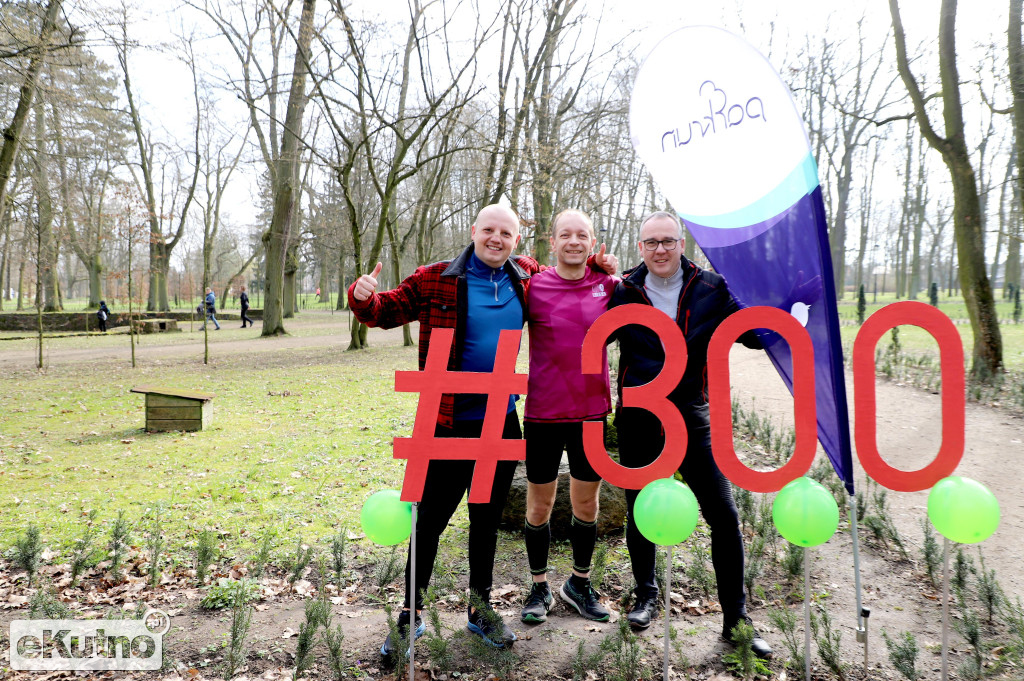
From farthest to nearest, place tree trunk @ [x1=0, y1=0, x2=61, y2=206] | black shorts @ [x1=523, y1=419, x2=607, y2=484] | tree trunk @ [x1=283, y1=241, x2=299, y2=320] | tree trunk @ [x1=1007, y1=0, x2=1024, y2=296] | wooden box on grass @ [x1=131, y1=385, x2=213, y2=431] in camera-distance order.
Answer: tree trunk @ [x1=283, y1=241, x2=299, y2=320] → tree trunk @ [x1=0, y1=0, x2=61, y2=206] → tree trunk @ [x1=1007, y1=0, x2=1024, y2=296] → wooden box on grass @ [x1=131, y1=385, x2=213, y2=431] → black shorts @ [x1=523, y1=419, x2=607, y2=484]

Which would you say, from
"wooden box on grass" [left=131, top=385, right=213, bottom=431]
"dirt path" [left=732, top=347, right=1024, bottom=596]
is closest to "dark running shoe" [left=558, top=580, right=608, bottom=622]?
"dirt path" [left=732, top=347, right=1024, bottom=596]

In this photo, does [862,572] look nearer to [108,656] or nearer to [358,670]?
[358,670]

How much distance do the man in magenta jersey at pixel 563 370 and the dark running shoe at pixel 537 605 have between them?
0.40 meters

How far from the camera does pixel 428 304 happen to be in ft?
9.33

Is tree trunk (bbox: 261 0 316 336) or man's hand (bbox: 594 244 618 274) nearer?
man's hand (bbox: 594 244 618 274)

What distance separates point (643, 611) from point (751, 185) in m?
2.19

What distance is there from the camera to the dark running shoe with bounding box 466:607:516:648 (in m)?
2.78

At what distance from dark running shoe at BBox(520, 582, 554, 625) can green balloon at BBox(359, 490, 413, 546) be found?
0.90 meters

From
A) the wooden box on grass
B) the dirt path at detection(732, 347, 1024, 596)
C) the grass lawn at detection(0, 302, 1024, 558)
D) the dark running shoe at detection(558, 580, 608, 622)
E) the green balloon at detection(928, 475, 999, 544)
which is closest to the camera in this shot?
the green balloon at detection(928, 475, 999, 544)

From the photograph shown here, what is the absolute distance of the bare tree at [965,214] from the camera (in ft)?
30.3

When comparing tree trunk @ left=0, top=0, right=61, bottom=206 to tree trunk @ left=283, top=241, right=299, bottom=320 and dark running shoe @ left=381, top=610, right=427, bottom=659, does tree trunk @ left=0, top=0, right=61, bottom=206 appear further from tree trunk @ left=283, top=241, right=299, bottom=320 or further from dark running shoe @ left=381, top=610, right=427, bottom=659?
tree trunk @ left=283, top=241, right=299, bottom=320

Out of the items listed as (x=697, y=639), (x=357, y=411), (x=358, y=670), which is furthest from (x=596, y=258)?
(x=357, y=411)

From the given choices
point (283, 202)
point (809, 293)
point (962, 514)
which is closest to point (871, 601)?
point (962, 514)

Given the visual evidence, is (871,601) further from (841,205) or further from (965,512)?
(841,205)
